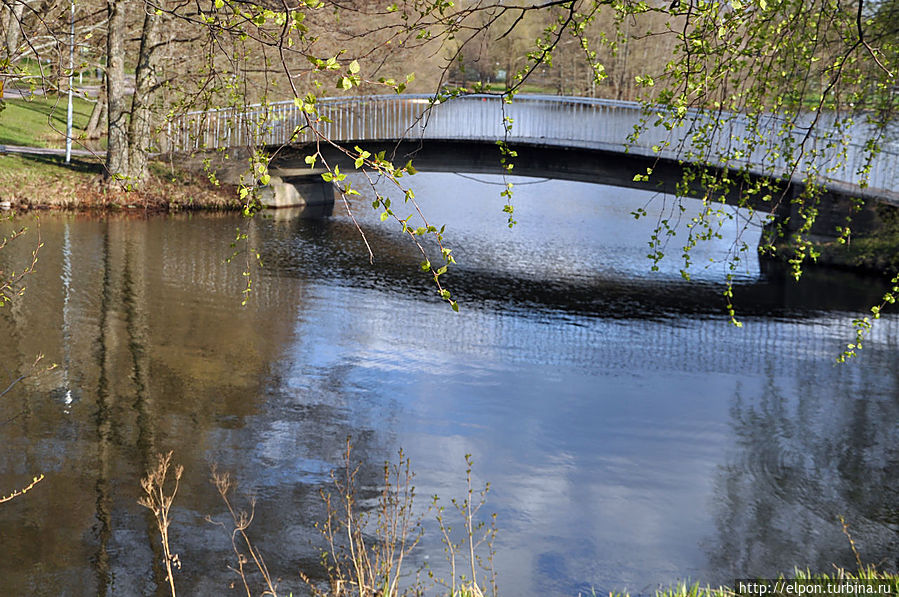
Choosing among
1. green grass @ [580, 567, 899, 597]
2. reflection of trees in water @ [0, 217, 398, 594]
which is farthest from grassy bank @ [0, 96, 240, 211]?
green grass @ [580, 567, 899, 597]

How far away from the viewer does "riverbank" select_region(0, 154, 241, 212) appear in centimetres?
2194

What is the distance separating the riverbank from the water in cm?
409

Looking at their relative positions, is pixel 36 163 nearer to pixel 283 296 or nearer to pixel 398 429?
pixel 283 296

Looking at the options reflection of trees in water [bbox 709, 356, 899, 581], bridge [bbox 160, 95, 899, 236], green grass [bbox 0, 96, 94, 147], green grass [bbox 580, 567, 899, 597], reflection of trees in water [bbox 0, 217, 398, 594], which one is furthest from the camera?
green grass [bbox 0, 96, 94, 147]

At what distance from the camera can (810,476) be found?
28.9 ft

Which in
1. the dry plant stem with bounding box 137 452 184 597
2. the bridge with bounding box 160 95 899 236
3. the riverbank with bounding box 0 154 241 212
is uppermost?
the bridge with bounding box 160 95 899 236

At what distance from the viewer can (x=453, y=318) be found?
1438 cm

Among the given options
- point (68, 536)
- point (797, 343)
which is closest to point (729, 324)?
point (797, 343)

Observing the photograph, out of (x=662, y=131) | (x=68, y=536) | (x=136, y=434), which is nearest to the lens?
(x=68, y=536)

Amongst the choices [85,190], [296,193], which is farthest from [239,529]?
[296,193]

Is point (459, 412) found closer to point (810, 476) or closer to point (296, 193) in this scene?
point (810, 476)

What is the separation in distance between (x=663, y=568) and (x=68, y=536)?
4.36 meters

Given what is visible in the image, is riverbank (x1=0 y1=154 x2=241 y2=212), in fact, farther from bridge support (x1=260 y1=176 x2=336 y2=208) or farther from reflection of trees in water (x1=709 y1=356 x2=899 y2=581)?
reflection of trees in water (x1=709 y1=356 x2=899 y2=581)

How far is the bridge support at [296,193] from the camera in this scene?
25.9m
